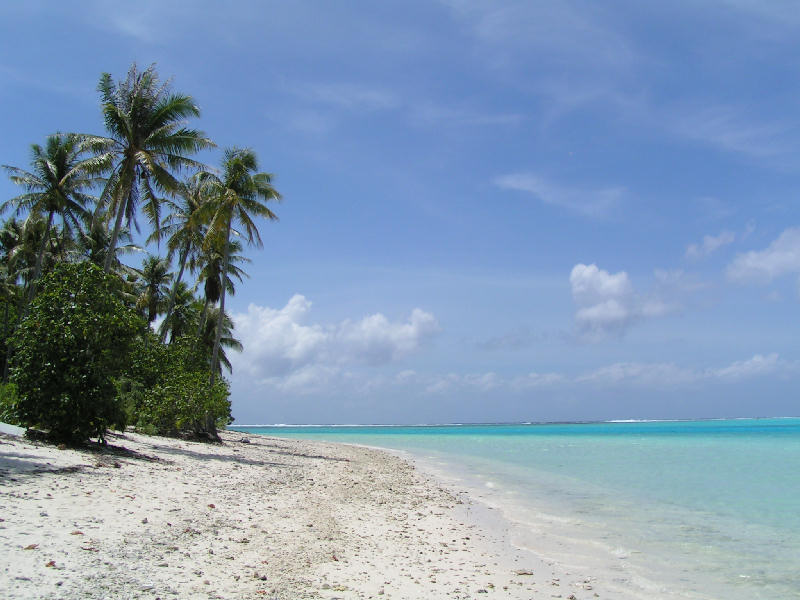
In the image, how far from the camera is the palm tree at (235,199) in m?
23.3

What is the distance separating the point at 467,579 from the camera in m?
6.76

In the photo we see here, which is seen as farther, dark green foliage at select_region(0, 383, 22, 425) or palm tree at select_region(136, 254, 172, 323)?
palm tree at select_region(136, 254, 172, 323)

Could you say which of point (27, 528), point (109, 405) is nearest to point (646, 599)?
point (27, 528)

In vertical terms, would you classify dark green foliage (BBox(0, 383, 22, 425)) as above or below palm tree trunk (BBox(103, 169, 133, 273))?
below

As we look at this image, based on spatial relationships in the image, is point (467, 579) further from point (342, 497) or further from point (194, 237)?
point (194, 237)

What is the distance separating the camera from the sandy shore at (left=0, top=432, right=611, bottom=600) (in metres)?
5.30

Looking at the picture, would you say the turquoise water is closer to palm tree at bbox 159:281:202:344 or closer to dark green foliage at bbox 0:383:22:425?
dark green foliage at bbox 0:383:22:425

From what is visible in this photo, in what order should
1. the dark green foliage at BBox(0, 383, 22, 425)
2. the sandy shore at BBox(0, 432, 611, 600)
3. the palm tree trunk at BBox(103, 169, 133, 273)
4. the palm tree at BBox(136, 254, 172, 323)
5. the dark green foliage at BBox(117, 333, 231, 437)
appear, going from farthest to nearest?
the palm tree at BBox(136, 254, 172, 323) → the dark green foliage at BBox(117, 333, 231, 437) → the palm tree trunk at BBox(103, 169, 133, 273) → the dark green foliage at BBox(0, 383, 22, 425) → the sandy shore at BBox(0, 432, 611, 600)

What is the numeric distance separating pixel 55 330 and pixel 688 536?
13521 mm

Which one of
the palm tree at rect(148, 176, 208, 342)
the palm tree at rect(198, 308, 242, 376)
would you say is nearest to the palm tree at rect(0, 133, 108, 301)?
the palm tree at rect(148, 176, 208, 342)

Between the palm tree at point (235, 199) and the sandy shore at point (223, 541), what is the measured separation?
12.3m

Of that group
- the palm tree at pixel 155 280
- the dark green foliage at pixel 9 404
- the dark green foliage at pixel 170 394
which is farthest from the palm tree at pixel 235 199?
the palm tree at pixel 155 280

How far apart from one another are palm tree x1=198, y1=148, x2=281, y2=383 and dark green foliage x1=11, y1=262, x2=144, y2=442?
32.8ft

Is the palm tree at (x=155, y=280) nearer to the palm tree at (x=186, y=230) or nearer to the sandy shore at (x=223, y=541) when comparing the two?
the palm tree at (x=186, y=230)
